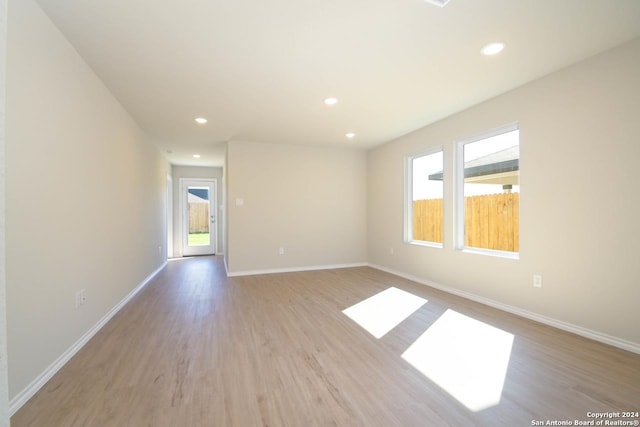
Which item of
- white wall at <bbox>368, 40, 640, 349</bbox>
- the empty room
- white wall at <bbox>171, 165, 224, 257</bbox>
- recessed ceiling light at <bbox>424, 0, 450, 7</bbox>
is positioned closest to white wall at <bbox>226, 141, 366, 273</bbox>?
the empty room

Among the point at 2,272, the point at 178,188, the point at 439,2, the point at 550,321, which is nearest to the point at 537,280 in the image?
the point at 550,321

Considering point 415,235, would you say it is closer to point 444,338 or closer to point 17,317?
point 444,338

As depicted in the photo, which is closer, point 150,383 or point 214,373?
point 150,383

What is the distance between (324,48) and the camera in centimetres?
228

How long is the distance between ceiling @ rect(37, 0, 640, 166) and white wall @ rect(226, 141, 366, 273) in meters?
1.59

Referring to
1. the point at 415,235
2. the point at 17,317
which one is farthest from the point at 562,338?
the point at 17,317

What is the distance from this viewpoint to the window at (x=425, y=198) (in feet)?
14.0

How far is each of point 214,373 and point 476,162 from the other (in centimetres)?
375

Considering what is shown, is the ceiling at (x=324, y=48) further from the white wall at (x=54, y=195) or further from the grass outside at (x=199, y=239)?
the grass outside at (x=199, y=239)

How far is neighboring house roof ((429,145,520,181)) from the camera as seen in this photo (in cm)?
318

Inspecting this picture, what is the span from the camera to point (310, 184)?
18.2 feet

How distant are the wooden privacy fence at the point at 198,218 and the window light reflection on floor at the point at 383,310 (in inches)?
227

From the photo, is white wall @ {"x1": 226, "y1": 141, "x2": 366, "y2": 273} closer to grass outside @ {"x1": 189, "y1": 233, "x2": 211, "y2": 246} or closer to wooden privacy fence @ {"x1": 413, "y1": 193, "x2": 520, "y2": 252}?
wooden privacy fence @ {"x1": 413, "y1": 193, "x2": 520, "y2": 252}

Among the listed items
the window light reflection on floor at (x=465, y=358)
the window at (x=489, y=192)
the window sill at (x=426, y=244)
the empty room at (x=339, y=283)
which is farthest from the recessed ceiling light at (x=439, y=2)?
the window sill at (x=426, y=244)
